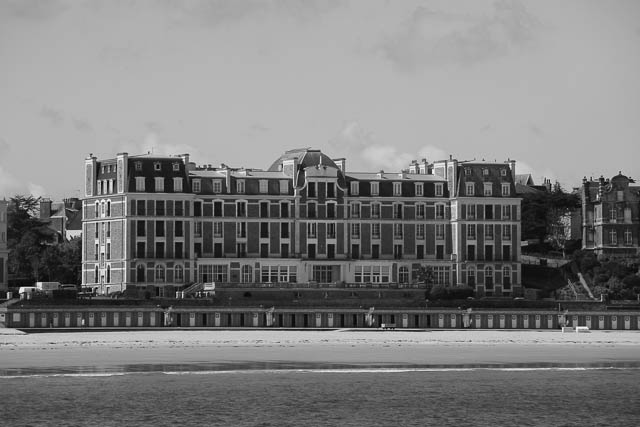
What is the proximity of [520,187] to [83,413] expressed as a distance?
12727 cm

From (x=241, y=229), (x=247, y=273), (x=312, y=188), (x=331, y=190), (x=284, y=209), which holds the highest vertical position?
(x=312, y=188)

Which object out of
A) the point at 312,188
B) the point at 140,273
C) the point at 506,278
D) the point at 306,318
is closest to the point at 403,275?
the point at 506,278

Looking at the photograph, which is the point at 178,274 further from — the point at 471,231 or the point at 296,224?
the point at 471,231

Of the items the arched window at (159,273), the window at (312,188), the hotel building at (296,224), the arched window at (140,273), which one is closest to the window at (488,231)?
the hotel building at (296,224)

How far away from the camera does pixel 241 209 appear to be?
156875 millimetres

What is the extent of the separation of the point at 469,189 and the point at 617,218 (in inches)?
693

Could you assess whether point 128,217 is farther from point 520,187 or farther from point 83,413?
point 83,413

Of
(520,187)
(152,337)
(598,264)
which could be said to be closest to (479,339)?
(152,337)

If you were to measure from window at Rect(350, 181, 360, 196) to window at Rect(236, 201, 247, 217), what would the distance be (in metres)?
11.5

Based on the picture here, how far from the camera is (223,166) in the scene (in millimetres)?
159125

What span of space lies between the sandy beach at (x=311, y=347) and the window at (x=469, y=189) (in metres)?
37.0

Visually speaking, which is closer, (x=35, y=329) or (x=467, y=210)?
(x=35, y=329)

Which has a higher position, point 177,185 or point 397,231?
point 177,185

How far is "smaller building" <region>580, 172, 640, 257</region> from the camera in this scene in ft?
544
